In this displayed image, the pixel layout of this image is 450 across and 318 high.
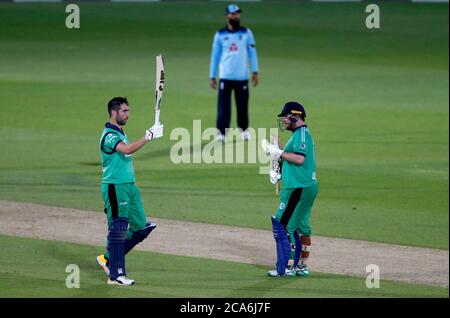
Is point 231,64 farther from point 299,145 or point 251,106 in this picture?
point 299,145

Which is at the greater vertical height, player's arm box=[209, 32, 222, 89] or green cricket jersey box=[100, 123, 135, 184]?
player's arm box=[209, 32, 222, 89]

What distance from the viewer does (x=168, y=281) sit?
474 inches

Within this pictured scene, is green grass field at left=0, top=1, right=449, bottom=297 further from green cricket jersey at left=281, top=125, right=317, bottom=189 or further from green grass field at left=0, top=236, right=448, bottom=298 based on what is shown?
green cricket jersey at left=281, top=125, right=317, bottom=189

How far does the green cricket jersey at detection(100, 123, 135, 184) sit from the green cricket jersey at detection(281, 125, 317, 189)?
1642 mm

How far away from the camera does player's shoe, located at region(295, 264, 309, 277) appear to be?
12.4m

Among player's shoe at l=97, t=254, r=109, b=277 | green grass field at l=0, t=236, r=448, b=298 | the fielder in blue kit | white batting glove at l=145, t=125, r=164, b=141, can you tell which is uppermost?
the fielder in blue kit

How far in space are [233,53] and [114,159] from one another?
10418 millimetres

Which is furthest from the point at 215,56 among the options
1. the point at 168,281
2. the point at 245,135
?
the point at 168,281

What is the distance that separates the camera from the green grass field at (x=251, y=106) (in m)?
16.3

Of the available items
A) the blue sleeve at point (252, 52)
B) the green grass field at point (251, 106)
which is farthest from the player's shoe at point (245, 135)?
the blue sleeve at point (252, 52)

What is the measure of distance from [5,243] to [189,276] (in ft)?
8.69

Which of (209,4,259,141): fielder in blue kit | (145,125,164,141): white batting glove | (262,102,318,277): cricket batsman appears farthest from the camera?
(209,4,259,141): fielder in blue kit

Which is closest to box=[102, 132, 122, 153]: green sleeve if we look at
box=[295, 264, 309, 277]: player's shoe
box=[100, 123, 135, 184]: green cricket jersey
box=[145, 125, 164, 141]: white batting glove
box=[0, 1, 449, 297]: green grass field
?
box=[100, 123, 135, 184]: green cricket jersey

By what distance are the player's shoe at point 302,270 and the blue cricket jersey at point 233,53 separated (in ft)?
32.1
